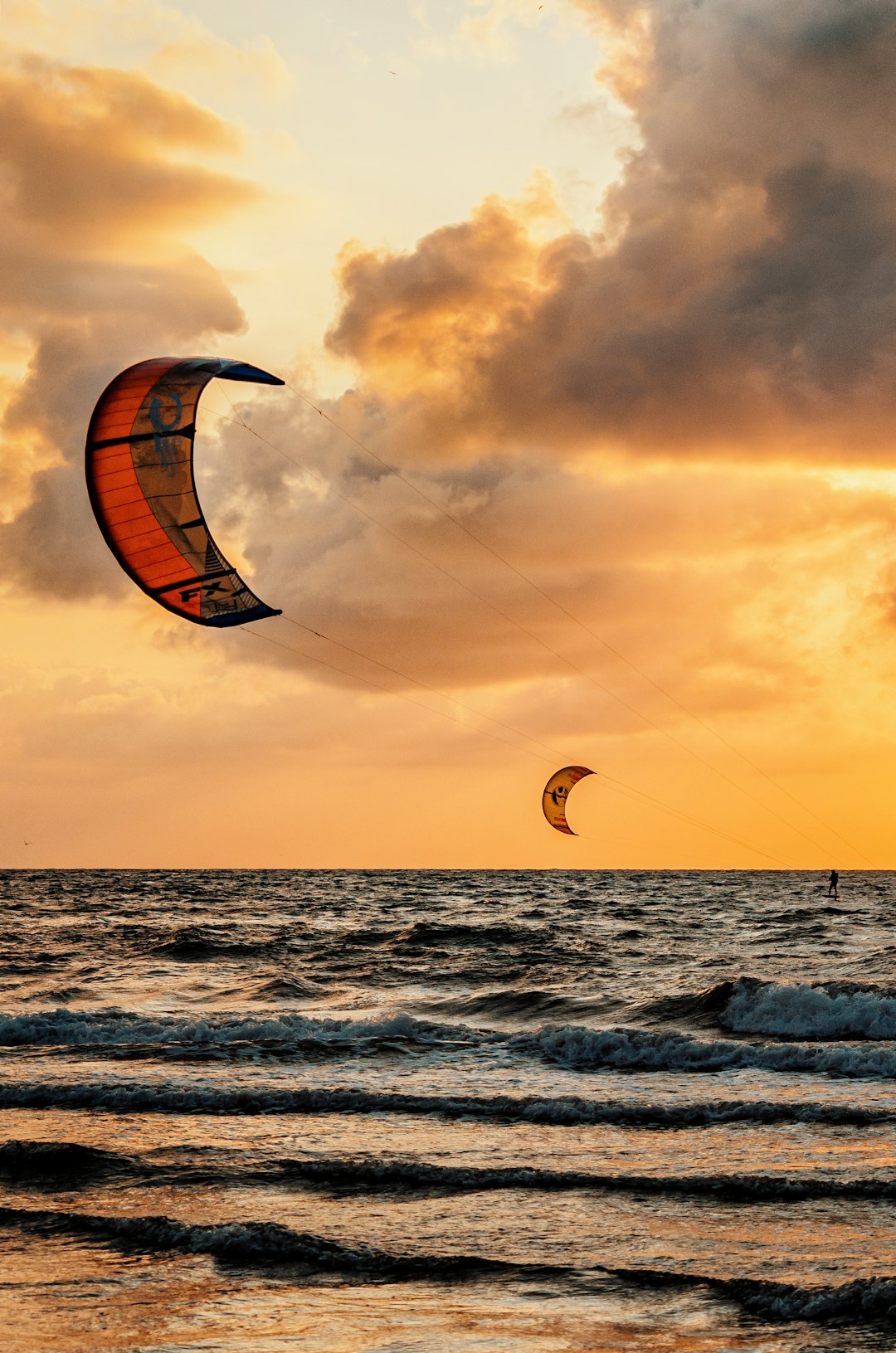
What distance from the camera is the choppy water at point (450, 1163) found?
6516 mm

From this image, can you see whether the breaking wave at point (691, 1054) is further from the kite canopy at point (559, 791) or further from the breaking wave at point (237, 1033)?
the kite canopy at point (559, 791)

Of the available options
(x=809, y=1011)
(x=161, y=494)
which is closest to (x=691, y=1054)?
(x=809, y=1011)

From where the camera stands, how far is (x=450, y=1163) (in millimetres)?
9516

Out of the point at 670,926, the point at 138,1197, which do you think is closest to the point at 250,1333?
the point at 138,1197

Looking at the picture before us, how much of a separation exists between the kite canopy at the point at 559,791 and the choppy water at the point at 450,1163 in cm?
2452

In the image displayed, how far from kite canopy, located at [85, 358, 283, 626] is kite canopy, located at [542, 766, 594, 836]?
3506 cm

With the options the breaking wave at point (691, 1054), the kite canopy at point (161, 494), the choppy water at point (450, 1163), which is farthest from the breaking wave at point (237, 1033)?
the kite canopy at point (161, 494)

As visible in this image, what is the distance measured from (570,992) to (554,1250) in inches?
509

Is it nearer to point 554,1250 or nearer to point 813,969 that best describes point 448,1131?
point 554,1250

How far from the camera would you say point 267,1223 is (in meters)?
8.00

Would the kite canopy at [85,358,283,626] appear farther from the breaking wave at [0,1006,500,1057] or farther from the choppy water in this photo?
the breaking wave at [0,1006,500,1057]

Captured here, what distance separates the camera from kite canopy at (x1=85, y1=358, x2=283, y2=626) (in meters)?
13.2

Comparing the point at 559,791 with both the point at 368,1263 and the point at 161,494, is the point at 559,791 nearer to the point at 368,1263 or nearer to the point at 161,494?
the point at 161,494

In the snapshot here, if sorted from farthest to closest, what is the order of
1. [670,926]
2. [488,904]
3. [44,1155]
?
Answer: 1. [488,904]
2. [670,926]
3. [44,1155]
